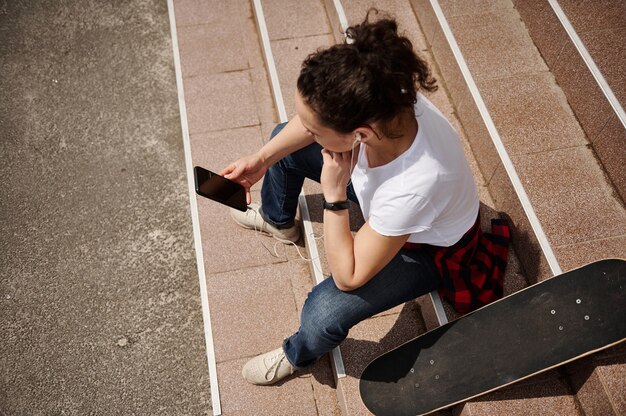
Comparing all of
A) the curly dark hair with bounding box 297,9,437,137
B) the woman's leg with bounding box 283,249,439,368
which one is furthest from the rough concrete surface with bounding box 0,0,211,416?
the curly dark hair with bounding box 297,9,437,137

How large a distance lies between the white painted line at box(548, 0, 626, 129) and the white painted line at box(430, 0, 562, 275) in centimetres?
58

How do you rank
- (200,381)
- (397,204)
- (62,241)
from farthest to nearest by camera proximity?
(62,241) < (200,381) < (397,204)

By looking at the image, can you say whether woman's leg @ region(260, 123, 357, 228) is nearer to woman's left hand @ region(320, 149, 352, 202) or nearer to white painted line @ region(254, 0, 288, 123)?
woman's left hand @ region(320, 149, 352, 202)

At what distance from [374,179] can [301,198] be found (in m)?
1.26

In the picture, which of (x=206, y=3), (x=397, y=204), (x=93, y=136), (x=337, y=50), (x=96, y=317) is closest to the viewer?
(x=337, y=50)

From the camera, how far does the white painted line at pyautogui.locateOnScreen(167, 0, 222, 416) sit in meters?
2.78

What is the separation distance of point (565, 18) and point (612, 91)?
0.63 meters

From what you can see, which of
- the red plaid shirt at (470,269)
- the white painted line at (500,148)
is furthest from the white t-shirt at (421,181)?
the white painted line at (500,148)

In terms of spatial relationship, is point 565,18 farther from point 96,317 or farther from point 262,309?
point 96,317

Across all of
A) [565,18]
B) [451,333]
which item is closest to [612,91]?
[565,18]

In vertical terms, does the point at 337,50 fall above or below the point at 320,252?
above

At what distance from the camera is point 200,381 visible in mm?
2852

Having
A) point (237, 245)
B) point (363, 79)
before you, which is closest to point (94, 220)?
point (237, 245)

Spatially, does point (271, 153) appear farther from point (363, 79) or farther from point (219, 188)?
point (363, 79)
